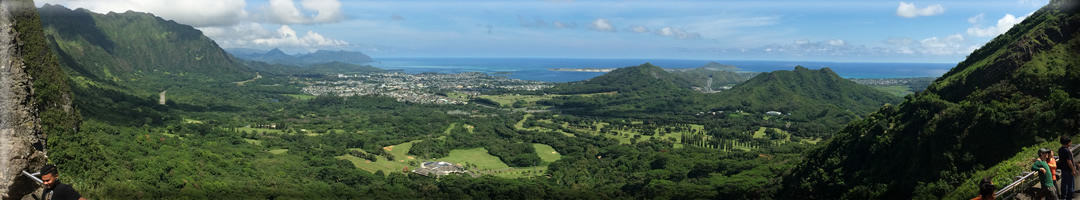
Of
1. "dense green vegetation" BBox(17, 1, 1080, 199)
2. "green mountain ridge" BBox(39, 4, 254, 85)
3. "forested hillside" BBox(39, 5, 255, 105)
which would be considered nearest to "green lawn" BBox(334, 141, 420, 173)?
"dense green vegetation" BBox(17, 1, 1080, 199)

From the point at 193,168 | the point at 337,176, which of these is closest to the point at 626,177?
the point at 337,176

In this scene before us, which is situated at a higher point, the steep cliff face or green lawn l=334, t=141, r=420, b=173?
the steep cliff face

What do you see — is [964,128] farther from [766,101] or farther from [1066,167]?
[766,101]

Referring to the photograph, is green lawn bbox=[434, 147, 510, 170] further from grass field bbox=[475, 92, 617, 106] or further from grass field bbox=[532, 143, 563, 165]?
grass field bbox=[475, 92, 617, 106]

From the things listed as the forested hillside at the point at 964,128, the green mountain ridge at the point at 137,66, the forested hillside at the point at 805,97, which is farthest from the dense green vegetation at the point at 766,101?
the green mountain ridge at the point at 137,66

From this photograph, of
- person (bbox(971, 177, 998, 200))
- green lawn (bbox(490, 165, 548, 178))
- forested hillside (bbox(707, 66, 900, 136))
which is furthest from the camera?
forested hillside (bbox(707, 66, 900, 136))

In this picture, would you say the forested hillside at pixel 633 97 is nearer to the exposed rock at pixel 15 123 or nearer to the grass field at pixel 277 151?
the grass field at pixel 277 151

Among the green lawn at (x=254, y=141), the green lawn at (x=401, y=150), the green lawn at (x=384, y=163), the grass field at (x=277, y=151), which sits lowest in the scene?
the green lawn at (x=401, y=150)
